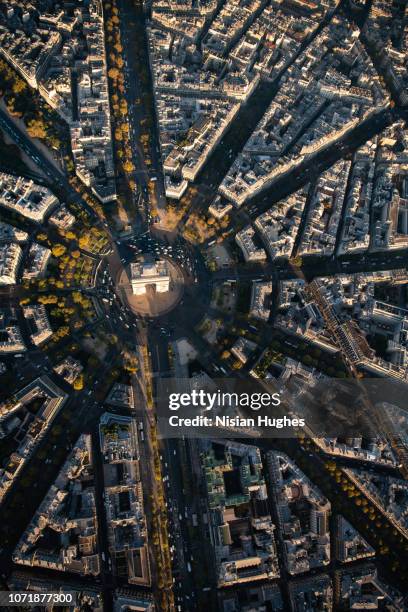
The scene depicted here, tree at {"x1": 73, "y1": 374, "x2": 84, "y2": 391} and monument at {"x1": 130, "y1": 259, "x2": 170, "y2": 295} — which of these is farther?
monument at {"x1": 130, "y1": 259, "x2": 170, "y2": 295}

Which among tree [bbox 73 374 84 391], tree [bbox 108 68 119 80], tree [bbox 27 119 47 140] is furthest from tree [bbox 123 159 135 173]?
tree [bbox 73 374 84 391]

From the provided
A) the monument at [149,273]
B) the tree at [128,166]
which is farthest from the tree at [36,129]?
the monument at [149,273]

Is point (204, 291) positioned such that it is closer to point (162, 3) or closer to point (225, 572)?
point (225, 572)

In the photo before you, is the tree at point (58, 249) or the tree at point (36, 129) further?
the tree at point (36, 129)

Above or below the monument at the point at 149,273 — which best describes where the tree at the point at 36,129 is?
above

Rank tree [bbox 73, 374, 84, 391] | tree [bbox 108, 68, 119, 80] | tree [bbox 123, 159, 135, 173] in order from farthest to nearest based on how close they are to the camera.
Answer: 1. tree [bbox 108, 68, 119, 80]
2. tree [bbox 123, 159, 135, 173]
3. tree [bbox 73, 374, 84, 391]

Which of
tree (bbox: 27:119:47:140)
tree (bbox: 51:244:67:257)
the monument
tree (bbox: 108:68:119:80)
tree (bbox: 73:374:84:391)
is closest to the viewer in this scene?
tree (bbox: 73:374:84:391)

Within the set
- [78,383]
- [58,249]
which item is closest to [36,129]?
[58,249]

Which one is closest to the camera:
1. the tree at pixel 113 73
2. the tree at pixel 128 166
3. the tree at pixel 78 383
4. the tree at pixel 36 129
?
the tree at pixel 78 383

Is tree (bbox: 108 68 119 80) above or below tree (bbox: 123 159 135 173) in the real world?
above

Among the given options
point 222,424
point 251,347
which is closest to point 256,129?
point 251,347

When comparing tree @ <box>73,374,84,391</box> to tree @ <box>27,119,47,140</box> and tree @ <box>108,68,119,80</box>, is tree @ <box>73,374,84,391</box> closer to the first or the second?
tree @ <box>27,119,47,140</box>

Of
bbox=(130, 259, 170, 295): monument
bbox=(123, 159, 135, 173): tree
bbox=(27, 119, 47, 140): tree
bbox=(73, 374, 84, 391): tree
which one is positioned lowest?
bbox=(73, 374, 84, 391): tree

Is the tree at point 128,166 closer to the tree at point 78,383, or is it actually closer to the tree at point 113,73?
the tree at point 113,73
